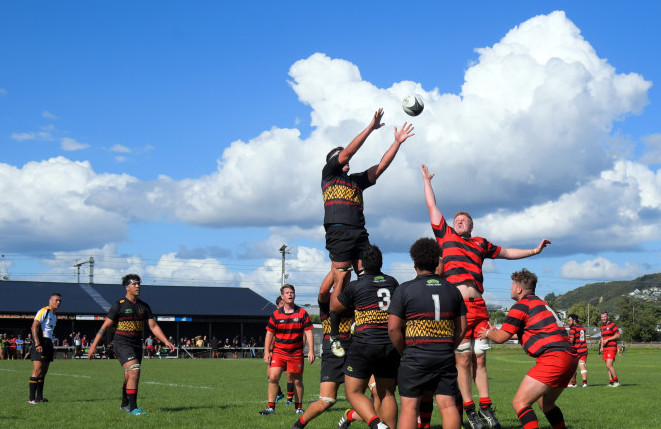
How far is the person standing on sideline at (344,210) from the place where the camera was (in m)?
9.73

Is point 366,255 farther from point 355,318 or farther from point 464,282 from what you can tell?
point 464,282

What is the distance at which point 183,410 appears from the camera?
46.9 feet

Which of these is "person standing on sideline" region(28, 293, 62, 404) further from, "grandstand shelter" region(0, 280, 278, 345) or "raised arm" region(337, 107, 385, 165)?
"grandstand shelter" region(0, 280, 278, 345)

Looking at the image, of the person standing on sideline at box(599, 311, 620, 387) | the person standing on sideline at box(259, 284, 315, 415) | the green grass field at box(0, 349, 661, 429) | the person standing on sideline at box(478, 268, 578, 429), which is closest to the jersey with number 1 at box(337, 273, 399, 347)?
the person standing on sideline at box(478, 268, 578, 429)

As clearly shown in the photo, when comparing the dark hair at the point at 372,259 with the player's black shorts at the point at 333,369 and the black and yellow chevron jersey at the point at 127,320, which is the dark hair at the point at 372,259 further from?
the black and yellow chevron jersey at the point at 127,320

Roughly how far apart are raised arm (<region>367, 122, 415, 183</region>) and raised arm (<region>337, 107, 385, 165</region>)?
456 mm

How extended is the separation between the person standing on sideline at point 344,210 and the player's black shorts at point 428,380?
209 cm

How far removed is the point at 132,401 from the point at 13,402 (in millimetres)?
4643

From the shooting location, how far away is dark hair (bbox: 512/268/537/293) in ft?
30.0

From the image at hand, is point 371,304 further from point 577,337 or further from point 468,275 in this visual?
point 577,337

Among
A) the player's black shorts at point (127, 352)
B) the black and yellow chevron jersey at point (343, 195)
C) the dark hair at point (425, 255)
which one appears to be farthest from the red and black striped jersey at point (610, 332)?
the dark hair at point (425, 255)

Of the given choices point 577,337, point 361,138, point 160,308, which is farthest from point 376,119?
point 160,308

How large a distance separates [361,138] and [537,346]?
10.9 feet

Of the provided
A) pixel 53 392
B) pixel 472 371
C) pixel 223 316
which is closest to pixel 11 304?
pixel 223 316
